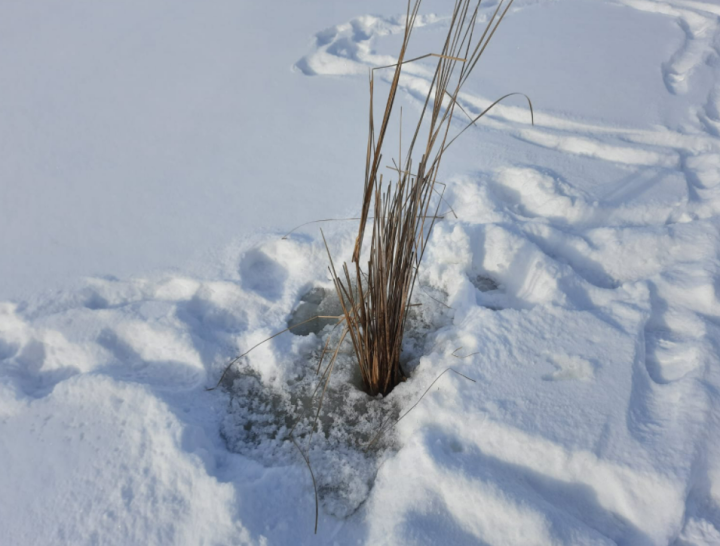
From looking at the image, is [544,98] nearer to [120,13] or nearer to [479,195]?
[479,195]

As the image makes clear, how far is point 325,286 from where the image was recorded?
142cm

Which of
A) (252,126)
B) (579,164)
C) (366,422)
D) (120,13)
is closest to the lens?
(366,422)

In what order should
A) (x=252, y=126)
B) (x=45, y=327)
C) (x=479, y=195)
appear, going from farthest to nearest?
(x=252, y=126), (x=479, y=195), (x=45, y=327)

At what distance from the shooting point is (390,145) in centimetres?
187

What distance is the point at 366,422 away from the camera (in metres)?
1.13

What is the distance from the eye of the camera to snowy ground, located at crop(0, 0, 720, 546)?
3.07 feet

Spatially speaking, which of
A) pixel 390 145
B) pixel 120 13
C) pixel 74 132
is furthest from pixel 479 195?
pixel 120 13

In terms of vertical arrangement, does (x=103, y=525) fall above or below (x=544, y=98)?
below

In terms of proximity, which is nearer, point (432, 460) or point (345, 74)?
point (432, 460)

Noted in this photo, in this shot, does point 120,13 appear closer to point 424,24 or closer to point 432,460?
point 424,24

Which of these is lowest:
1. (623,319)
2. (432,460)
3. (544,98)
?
(432,460)

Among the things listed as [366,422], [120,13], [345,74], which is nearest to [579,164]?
[345,74]

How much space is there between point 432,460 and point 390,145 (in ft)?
4.07

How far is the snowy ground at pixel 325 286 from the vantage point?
935 millimetres
